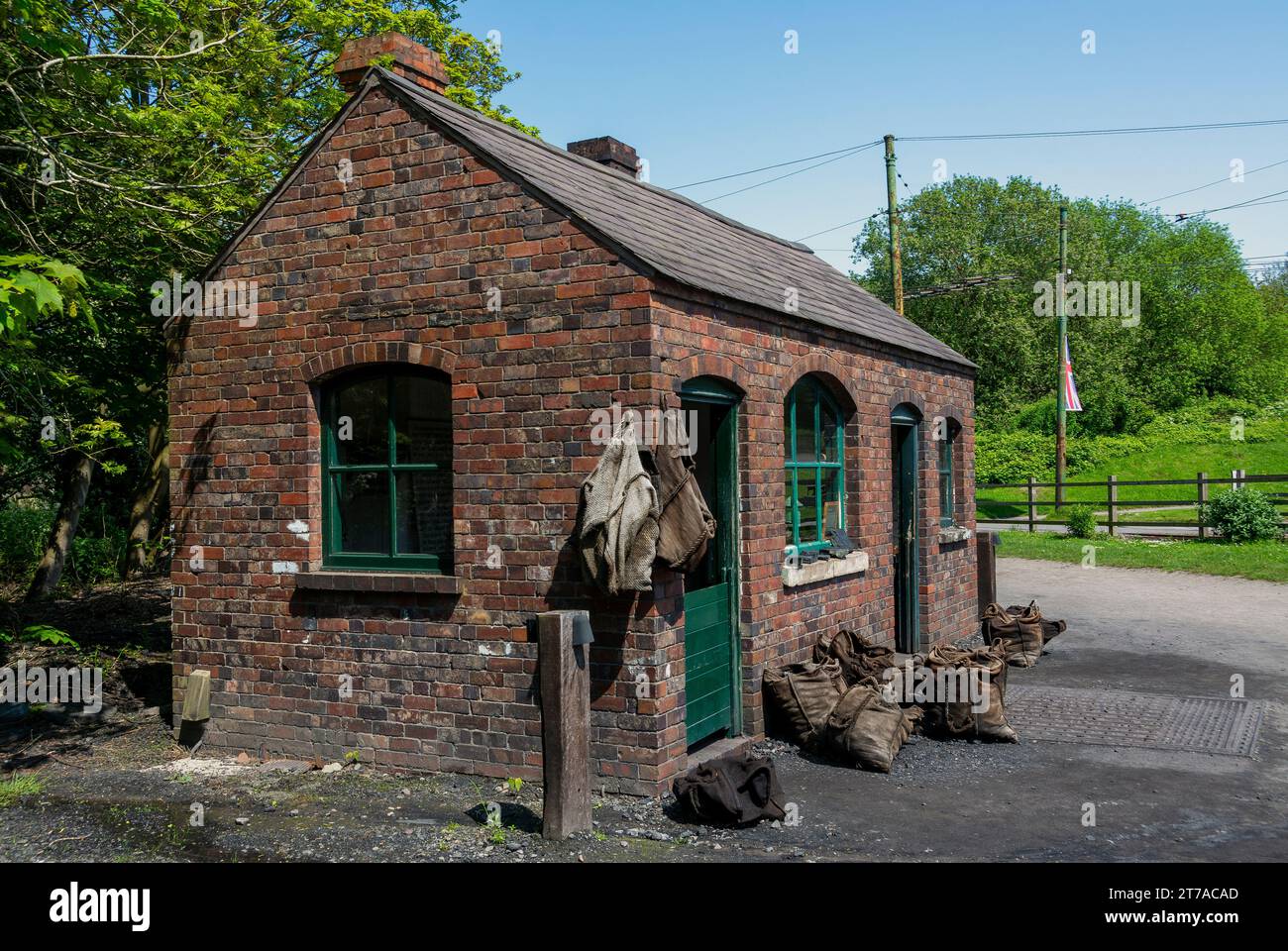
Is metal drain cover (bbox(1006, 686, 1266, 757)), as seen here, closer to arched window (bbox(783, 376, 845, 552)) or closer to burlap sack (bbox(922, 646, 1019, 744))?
burlap sack (bbox(922, 646, 1019, 744))

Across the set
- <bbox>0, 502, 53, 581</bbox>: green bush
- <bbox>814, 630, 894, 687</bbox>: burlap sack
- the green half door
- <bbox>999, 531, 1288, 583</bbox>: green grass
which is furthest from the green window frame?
<bbox>0, 502, 53, 581</bbox>: green bush

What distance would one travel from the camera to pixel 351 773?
735 cm

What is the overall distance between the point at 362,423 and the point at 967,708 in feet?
16.8

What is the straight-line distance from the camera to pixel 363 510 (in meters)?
7.81

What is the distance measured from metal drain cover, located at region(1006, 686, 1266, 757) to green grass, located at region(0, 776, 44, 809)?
23.7ft

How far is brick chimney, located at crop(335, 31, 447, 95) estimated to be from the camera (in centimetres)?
821

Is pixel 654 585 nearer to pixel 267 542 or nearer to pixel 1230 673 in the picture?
pixel 267 542

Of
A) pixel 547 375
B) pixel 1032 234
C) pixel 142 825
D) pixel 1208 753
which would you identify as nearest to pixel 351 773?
pixel 142 825

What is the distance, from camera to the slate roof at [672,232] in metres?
7.23

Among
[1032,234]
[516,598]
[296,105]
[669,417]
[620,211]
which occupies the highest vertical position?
[1032,234]

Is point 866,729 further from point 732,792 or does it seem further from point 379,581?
point 379,581

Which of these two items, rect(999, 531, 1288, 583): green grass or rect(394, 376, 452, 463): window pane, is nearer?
rect(394, 376, 452, 463): window pane

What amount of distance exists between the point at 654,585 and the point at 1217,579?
15.3 metres

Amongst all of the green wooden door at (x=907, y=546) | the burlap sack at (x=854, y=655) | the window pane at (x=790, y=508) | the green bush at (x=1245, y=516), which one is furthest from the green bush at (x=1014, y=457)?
the window pane at (x=790, y=508)
